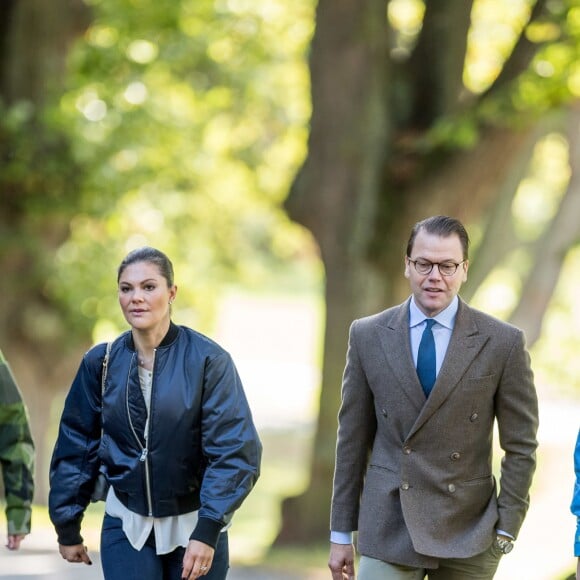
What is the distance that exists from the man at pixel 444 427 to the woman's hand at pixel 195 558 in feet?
2.00

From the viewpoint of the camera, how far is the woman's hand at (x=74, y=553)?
5.28m

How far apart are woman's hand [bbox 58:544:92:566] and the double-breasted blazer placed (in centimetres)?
113

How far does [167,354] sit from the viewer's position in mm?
5133

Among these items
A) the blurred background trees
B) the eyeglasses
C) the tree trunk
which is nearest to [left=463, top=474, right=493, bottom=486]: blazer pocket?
the eyeglasses

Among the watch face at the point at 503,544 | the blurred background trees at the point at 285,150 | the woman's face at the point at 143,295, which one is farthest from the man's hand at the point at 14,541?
the blurred background trees at the point at 285,150

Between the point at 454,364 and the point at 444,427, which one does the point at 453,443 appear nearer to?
the point at 444,427

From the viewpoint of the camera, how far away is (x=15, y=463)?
5.52m

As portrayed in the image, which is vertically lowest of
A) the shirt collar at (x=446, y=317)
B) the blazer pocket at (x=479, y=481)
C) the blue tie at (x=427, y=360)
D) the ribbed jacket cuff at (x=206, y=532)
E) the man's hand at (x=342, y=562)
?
the man's hand at (x=342, y=562)

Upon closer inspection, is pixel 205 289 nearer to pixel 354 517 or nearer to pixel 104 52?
pixel 104 52

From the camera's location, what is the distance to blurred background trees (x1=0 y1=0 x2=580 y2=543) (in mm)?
12453

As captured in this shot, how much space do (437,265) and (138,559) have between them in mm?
1565

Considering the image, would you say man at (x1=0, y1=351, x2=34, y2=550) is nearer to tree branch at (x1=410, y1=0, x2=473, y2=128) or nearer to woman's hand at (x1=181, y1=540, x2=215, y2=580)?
woman's hand at (x1=181, y1=540, x2=215, y2=580)

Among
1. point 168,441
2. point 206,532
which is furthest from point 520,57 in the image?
point 206,532

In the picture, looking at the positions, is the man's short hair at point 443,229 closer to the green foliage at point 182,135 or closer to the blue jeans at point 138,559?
the blue jeans at point 138,559
